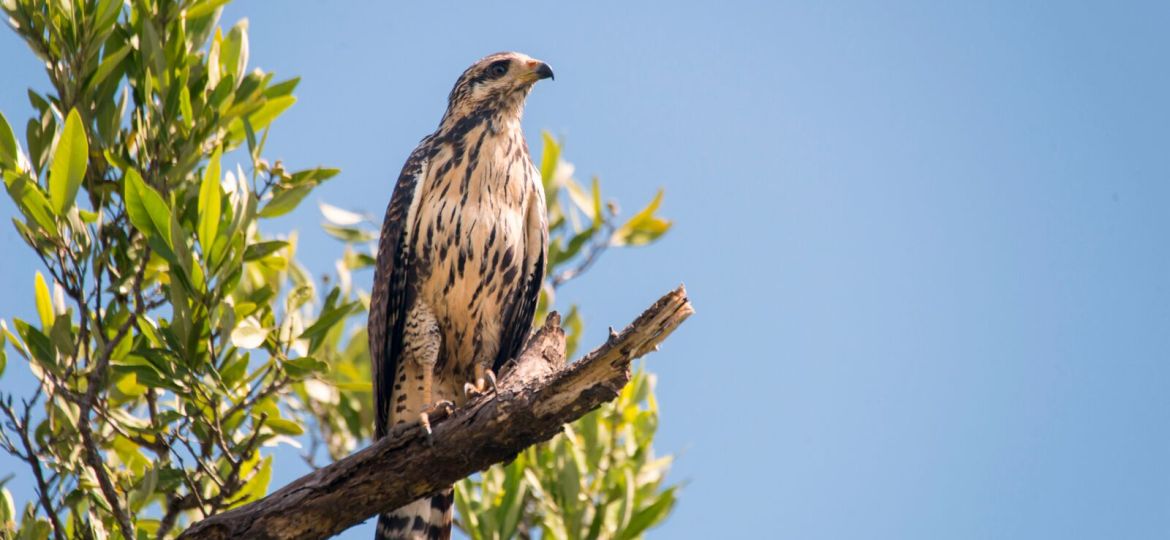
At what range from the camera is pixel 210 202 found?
5.17 metres

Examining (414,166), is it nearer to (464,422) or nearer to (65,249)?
(65,249)

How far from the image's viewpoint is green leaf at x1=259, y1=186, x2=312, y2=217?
5.84 m

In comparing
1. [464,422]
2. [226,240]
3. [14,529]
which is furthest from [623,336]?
[14,529]

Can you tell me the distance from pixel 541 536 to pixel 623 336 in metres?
2.72

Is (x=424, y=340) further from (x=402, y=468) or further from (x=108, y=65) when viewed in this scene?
(x=108, y=65)

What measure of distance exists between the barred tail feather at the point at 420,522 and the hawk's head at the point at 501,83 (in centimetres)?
191

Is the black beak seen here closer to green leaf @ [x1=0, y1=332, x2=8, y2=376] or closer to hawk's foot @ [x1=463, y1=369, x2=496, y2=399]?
hawk's foot @ [x1=463, y1=369, x2=496, y2=399]

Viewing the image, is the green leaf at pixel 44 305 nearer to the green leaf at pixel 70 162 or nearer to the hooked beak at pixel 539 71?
the green leaf at pixel 70 162

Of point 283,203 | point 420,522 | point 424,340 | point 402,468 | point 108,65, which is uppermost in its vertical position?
point 108,65

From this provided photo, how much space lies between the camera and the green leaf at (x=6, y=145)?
530 centimetres

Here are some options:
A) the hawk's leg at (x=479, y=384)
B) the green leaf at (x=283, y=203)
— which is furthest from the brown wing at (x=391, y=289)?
the green leaf at (x=283, y=203)

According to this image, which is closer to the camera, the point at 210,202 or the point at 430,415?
the point at 430,415

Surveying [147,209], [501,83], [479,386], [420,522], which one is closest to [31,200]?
[147,209]

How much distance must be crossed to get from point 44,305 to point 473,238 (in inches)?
72.8
